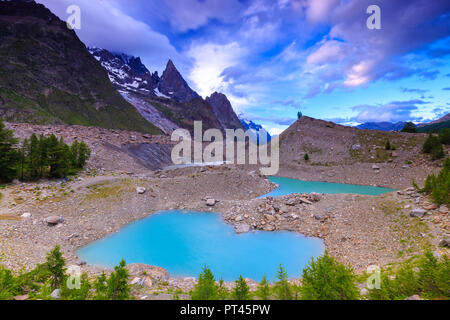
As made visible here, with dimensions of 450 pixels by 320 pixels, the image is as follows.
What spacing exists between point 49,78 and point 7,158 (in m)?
101

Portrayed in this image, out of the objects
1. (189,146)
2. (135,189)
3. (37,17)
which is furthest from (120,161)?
(37,17)

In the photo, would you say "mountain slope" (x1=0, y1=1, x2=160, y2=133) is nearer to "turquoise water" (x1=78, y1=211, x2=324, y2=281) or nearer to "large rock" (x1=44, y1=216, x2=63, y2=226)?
"large rock" (x1=44, y1=216, x2=63, y2=226)

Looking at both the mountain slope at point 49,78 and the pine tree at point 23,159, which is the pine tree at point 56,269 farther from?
the mountain slope at point 49,78

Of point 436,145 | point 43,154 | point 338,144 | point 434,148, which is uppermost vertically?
point 338,144

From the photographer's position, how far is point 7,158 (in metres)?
21.7

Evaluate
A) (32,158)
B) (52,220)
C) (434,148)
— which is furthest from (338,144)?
(32,158)

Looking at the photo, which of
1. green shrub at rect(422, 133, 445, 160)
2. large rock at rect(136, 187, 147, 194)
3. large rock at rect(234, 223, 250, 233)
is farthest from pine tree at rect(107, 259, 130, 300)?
green shrub at rect(422, 133, 445, 160)

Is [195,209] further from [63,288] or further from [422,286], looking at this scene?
[422,286]

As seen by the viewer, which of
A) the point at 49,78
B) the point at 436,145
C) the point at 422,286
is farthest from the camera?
the point at 49,78

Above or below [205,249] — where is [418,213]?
above

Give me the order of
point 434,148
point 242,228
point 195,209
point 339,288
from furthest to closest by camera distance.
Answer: point 434,148, point 195,209, point 242,228, point 339,288

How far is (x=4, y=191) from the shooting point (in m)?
20.0

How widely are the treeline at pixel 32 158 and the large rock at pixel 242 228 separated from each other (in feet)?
74.6

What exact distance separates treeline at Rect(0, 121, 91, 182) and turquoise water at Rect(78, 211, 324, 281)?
1364 cm
